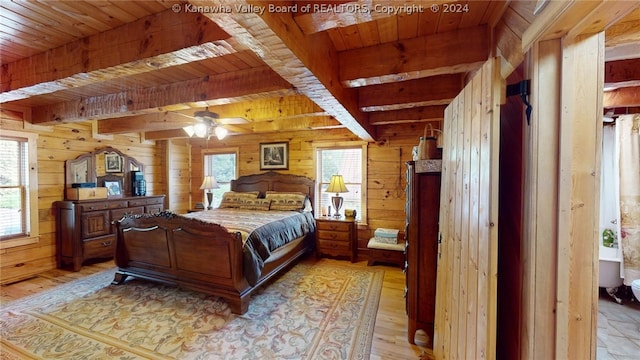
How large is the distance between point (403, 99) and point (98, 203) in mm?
4516

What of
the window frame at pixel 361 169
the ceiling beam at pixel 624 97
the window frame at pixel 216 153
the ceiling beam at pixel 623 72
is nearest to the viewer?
the ceiling beam at pixel 623 72

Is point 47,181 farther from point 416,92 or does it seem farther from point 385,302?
point 416,92

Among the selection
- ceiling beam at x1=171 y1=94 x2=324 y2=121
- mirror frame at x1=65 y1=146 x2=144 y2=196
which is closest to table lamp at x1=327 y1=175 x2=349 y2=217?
ceiling beam at x1=171 y1=94 x2=324 y2=121

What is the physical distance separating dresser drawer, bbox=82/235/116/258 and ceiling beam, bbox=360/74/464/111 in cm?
408

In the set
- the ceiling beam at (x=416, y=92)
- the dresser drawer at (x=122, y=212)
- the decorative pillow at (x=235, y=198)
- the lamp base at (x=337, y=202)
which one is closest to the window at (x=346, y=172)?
the lamp base at (x=337, y=202)

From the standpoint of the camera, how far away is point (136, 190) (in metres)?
4.64

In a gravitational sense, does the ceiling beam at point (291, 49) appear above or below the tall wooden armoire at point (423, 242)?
above

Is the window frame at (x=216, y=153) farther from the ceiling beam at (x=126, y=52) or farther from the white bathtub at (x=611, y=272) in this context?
the white bathtub at (x=611, y=272)

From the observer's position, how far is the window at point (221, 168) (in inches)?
211

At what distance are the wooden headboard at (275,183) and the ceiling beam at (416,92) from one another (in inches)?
91.5

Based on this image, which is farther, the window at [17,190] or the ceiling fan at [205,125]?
the window at [17,190]

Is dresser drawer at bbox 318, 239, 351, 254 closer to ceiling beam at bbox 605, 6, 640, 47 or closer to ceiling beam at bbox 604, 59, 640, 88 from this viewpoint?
ceiling beam at bbox 604, 59, 640, 88

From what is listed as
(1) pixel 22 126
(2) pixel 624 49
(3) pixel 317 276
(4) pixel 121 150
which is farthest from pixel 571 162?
(4) pixel 121 150

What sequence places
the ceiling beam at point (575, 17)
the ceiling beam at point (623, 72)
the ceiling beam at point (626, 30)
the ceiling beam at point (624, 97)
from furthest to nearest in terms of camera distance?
the ceiling beam at point (624, 97) → the ceiling beam at point (623, 72) → the ceiling beam at point (626, 30) → the ceiling beam at point (575, 17)
